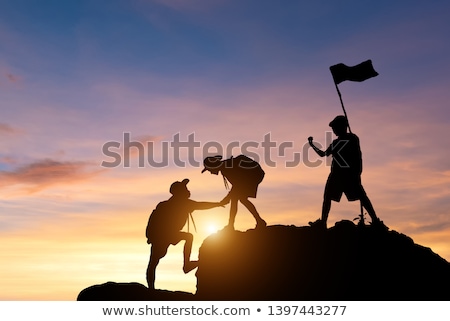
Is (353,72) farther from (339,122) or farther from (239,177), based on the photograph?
(239,177)

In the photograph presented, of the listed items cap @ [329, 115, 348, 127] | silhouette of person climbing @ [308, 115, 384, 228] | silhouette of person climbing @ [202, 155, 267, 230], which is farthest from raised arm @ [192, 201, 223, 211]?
cap @ [329, 115, 348, 127]

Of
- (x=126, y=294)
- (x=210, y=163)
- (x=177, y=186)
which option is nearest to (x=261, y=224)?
(x=210, y=163)

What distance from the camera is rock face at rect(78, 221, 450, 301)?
14.9 meters

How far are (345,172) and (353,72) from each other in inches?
124

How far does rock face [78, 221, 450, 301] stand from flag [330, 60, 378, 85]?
13.6ft

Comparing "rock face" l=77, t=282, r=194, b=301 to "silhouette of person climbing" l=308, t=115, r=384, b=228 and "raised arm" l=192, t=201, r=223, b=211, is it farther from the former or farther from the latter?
"silhouette of person climbing" l=308, t=115, r=384, b=228

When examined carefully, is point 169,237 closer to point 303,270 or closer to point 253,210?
point 253,210

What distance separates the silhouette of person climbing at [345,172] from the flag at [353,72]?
1.64 metres

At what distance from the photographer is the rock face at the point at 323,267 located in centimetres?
1493

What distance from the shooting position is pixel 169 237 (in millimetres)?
16500

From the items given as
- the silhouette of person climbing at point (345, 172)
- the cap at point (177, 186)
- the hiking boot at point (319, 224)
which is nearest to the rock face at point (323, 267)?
the hiking boot at point (319, 224)

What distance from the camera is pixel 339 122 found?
51.2 feet

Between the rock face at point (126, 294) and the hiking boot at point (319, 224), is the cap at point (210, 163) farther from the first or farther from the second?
the rock face at point (126, 294)
